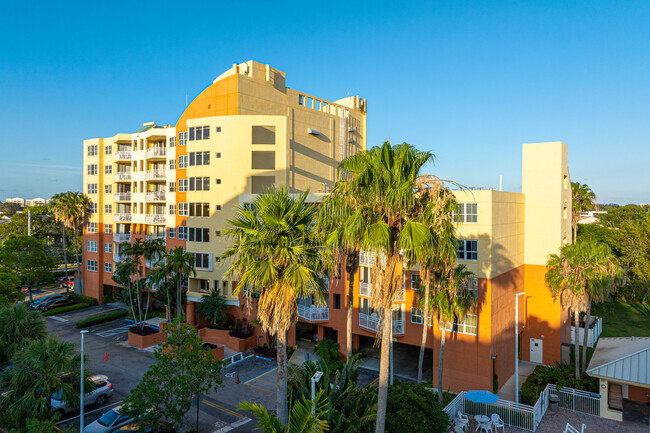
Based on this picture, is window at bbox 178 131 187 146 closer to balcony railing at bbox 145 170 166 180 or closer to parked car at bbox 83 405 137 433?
balcony railing at bbox 145 170 166 180

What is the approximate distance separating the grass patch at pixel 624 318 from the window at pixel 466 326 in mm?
25219

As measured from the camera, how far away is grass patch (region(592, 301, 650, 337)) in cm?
4344

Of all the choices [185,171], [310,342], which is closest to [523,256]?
[310,342]

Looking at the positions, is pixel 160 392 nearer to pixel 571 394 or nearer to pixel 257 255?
pixel 257 255

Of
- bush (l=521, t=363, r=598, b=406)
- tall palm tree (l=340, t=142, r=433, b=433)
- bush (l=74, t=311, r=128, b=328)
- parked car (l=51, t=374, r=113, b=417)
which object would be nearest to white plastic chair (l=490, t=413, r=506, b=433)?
bush (l=521, t=363, r=598, b=406)

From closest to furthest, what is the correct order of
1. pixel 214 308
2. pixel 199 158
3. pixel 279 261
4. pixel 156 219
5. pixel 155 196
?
1. pixel 279 261
2. pixel 214 308
3. pixel 199 158
4. pixel 156 219
5. pixel 155 196

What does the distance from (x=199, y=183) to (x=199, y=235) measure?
5.09 metres

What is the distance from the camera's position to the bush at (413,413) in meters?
16.5

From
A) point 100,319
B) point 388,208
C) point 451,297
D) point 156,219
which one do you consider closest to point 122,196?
point 156,219

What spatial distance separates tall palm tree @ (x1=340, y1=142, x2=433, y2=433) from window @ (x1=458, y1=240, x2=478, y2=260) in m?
15.3

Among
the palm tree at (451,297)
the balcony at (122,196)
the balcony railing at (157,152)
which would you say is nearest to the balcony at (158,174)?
the balcony railing at (157,152)

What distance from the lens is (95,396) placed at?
24203mm

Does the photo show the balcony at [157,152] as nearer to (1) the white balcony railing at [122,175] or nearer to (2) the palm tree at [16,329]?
(1) the white balcony railing at [122,175]

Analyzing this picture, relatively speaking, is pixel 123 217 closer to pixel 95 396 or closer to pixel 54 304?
pixel 54 304
